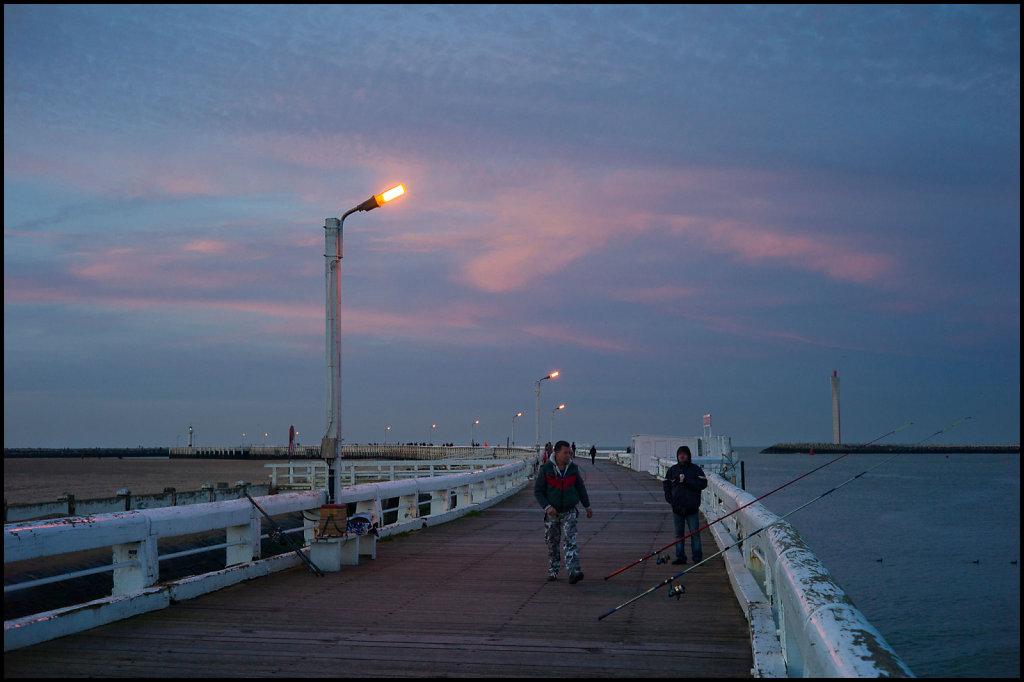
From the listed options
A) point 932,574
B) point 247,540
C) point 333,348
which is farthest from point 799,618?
point 932,574

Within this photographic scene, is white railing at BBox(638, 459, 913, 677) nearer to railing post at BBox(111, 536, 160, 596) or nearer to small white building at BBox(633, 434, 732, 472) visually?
railing post at BBox(111, 536, 160, 596)

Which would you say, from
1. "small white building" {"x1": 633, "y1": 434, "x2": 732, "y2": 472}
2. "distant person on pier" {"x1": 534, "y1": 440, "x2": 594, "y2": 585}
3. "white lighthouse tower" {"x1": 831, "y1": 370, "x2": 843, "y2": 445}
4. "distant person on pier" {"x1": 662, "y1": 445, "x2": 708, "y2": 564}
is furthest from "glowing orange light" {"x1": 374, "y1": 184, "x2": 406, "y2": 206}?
Answer: "white lighthouse tower" {"x1": 831, "y1": 370, "x2": 843, "y2": 445}

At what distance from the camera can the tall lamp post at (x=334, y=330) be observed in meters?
12.9

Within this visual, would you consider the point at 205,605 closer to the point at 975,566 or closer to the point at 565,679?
the point at 565,679

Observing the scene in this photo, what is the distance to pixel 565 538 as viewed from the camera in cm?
1173

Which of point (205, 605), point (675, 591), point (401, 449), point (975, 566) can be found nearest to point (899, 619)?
point (975, 566)

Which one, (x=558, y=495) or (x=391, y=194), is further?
(x=391, y=194)

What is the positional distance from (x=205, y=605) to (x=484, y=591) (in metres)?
3.23

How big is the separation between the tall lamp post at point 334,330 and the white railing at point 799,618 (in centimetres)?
576

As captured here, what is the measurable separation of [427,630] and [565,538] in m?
3.65

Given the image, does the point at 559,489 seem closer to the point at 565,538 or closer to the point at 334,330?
the point at 565,538

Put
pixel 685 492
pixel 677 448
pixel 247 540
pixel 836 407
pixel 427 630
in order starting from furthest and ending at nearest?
pixel 836 407 → pixel 677 448 → pixel 685 492 → pixel 247 540 → pixel 427 630

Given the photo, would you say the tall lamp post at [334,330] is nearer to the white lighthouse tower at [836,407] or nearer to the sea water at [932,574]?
the sea water at [932,574]

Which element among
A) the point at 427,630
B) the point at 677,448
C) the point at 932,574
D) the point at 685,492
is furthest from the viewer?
the point at 932,574
